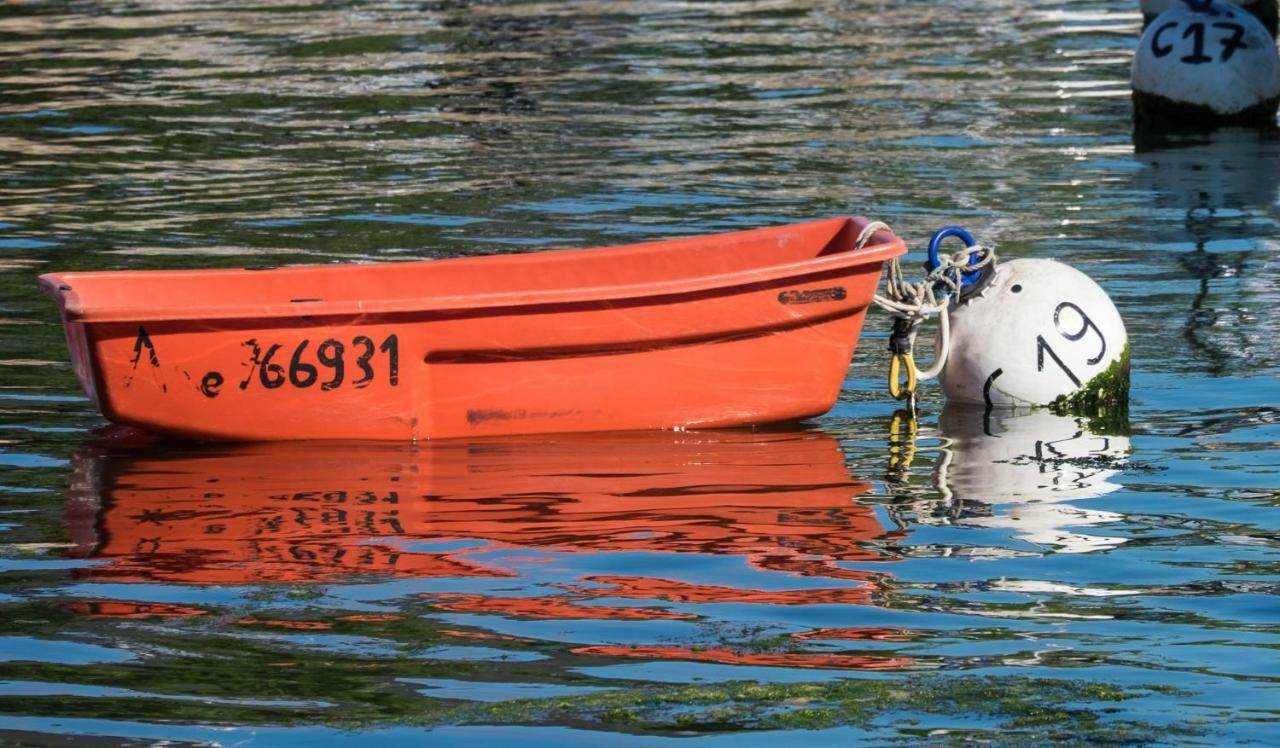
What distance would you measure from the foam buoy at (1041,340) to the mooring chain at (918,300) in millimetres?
109

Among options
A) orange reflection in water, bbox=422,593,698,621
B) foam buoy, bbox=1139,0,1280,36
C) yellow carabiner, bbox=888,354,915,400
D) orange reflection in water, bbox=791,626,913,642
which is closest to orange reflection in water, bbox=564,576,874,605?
orange reflection in water, bbox=422,593,698,621

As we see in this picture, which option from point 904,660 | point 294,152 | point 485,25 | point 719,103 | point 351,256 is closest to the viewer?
point 904,660

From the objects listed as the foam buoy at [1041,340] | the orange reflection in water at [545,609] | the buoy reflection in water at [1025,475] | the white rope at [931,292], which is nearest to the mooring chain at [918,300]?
the white rope at [931,292]

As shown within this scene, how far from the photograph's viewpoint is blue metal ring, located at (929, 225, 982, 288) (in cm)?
865

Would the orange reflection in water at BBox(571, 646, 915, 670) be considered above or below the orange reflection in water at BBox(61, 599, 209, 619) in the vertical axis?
below

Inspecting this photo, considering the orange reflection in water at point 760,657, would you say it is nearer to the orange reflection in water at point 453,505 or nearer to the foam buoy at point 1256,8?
the orange reflection in water at point 453,505

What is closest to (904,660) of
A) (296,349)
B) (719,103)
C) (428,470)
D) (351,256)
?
(428,470)

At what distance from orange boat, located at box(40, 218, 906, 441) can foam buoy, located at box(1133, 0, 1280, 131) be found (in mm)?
8676

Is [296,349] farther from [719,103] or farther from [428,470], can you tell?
[719,103]

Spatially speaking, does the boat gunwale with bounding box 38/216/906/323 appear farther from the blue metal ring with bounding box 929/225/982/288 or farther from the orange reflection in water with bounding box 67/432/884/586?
the orange reflection in water with bounding box 67/432/884/586

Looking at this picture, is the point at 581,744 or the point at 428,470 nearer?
the point at 581,744

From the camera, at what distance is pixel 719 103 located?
19188 mm

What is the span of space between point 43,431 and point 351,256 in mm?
3970

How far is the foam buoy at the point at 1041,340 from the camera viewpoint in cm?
876
